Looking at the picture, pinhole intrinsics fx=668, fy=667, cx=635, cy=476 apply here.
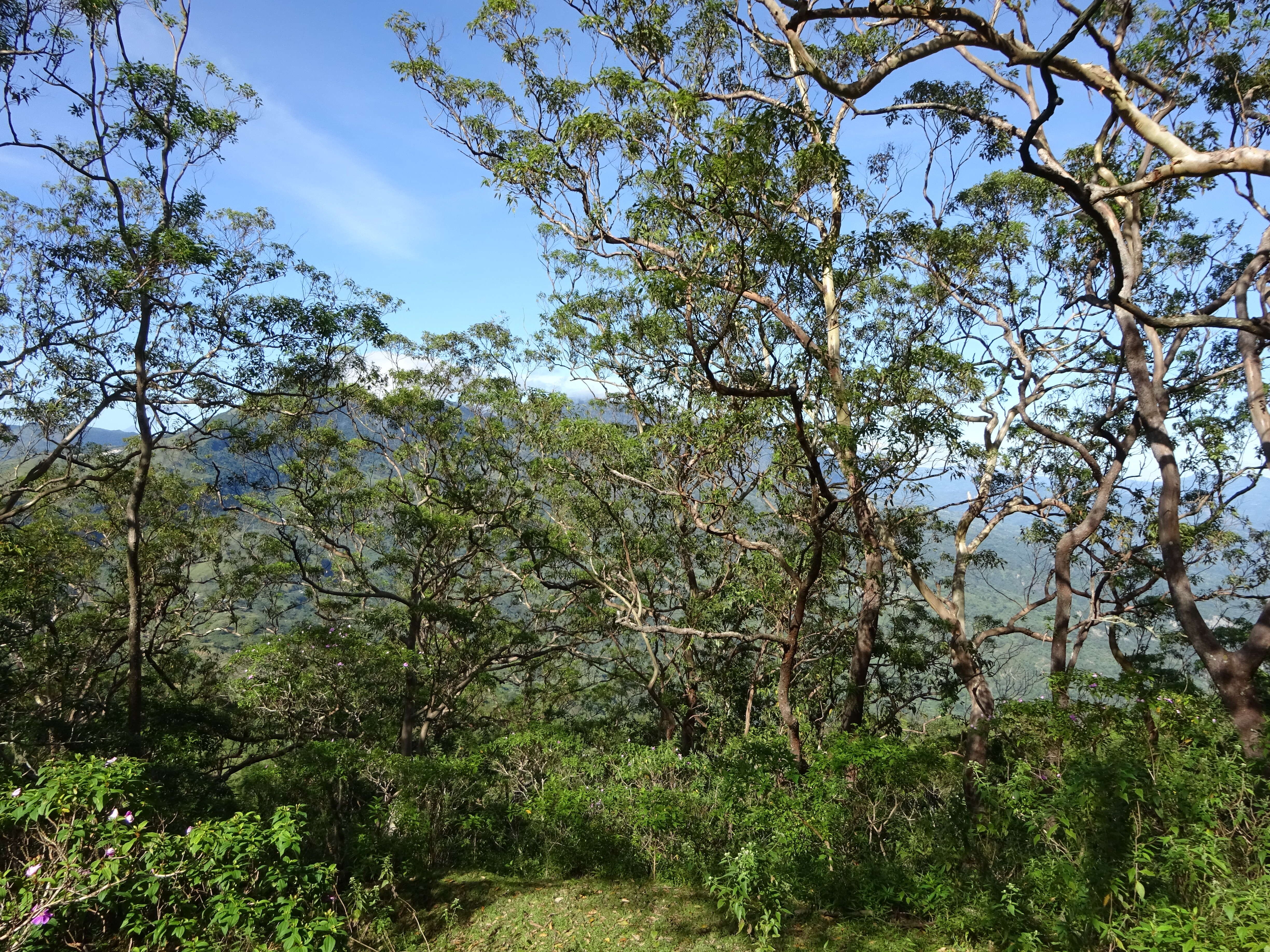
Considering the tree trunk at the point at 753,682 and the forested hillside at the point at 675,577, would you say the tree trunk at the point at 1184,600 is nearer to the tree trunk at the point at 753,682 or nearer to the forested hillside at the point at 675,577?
the forested hillside at the point at 675,577

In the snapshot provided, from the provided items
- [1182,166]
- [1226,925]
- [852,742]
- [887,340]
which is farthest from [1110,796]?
[887,340]

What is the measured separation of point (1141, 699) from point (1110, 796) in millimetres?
1370

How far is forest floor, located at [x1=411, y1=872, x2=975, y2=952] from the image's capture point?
4.10m

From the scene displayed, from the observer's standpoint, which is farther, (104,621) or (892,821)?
(104,621)

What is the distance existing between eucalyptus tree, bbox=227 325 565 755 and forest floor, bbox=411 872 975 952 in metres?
5.46

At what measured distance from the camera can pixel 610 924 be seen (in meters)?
4.61

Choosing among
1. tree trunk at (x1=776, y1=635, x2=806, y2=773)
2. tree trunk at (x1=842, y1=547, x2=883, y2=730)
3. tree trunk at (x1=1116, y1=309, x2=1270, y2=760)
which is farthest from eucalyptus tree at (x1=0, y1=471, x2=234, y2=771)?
tree trunk at (x1=1116, y1=309, x2=1270, y2=760)

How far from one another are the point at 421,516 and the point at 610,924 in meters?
7.96

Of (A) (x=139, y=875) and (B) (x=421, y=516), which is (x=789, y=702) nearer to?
(A) (x=139, y=875)

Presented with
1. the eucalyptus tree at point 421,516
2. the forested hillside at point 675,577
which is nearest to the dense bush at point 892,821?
the forested hillside at point 675,577

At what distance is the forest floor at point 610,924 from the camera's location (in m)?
4.10

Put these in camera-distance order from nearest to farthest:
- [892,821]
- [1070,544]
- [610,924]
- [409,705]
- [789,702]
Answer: [610,924]
[892,821]
[789,702]
[1070,544]
[409,705]

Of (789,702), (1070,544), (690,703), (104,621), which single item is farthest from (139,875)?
(104,621)

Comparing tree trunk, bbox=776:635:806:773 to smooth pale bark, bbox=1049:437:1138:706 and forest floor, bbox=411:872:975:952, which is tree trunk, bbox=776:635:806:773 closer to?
forest floor, bbox=411:872:975:952
